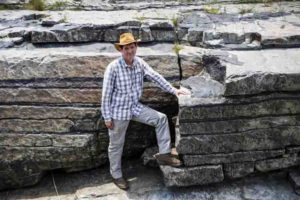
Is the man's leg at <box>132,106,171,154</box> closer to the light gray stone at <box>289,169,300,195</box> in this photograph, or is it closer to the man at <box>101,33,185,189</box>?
the man at <box>101,33,185,189</box>

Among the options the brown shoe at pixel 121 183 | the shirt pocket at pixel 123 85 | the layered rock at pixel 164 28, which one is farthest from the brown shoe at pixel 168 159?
the layered rock at pixel 164 28

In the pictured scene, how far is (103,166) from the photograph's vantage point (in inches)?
282

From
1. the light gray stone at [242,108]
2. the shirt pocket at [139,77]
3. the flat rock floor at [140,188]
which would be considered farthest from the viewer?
the flat rock floor at [140,188]

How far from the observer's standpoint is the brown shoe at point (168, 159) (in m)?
6.15

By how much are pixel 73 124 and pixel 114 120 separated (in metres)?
0.88

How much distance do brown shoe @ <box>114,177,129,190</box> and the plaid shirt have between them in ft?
3.55

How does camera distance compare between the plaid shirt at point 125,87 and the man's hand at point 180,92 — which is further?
the man's hand at point 180,92

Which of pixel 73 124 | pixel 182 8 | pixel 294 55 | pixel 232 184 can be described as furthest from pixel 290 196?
pixel 182 8

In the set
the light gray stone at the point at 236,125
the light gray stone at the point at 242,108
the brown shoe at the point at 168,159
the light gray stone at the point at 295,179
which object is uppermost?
the light gray stone at the point at 242,108

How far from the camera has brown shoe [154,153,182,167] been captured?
20.2 feet

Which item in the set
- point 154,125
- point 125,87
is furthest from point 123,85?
point 154,125

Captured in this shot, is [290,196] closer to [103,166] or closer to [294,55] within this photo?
[294,55]

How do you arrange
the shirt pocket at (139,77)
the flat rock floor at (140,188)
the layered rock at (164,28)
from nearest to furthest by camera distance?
the shirt pocket at (139,77)
the flat rock floor at (140,188)
the layered rock at (164,28)

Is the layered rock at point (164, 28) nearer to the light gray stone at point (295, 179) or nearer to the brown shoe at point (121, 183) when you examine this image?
the light gray stone at point (295, 179)
